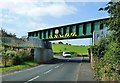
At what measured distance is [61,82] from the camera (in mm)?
22578

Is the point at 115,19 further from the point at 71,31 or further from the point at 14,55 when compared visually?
the point at 71,31

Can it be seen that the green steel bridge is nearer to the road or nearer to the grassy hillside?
the road

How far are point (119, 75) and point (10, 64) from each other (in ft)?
104

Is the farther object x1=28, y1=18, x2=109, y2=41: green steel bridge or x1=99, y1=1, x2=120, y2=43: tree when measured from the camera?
x1=28, y1=18, x2=109, y2=41: green steel bridge

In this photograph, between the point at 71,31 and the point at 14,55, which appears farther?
the point at 71,31

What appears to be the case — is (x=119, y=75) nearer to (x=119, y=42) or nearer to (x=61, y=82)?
(x=119, y=42)

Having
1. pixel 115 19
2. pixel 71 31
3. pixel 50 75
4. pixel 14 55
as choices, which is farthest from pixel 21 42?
pixel 115 19

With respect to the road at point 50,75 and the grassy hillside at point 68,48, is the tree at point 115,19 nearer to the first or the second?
the road at point 50,75

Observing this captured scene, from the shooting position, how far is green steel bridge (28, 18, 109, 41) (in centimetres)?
5584

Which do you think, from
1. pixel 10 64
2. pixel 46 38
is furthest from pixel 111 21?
pixel 46 38

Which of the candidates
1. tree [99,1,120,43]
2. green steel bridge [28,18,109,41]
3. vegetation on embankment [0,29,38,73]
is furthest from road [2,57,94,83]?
green steel bridge [28,18,109,41]

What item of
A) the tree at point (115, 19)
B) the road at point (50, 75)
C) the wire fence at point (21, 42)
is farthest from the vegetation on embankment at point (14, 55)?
the tree at point (115, 19)

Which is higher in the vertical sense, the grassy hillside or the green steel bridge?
the green steel bridge

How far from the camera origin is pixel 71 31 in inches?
2483
